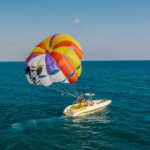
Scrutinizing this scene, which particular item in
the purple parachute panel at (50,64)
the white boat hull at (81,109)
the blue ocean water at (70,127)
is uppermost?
the purple parachute panel at (50,64)

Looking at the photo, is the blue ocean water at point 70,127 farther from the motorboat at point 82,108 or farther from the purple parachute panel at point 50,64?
the purple parachute panel at point 50,64

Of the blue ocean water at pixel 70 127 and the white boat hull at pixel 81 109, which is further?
the white boat hull at pixel 81 109

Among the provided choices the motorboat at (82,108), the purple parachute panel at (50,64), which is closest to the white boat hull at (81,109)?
the motorboat at (82,108)

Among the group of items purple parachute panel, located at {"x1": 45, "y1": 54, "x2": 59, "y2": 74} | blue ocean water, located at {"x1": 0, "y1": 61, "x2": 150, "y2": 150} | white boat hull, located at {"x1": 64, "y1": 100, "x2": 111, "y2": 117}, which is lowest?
blue ocean water, located at {"x1": 0, "y1": 61, "x2": 150, "y2": 150}

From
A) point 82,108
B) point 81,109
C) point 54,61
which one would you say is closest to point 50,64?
point 54,61

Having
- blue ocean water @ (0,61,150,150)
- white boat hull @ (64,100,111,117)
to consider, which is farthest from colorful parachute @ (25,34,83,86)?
white boat hull @ (64,100,111,117)

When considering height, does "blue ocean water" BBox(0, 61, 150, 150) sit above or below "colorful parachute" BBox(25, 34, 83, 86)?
below

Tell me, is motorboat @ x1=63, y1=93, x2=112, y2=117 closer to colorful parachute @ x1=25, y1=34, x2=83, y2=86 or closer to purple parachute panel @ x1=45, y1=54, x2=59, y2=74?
colorful parachute @ x1=25, y1=34, x2=83, y2=86

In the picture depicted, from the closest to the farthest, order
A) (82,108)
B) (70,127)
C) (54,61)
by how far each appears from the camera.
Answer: (54,61) < (70,127) < (82,108)

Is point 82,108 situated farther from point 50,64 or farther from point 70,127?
point 50,64
